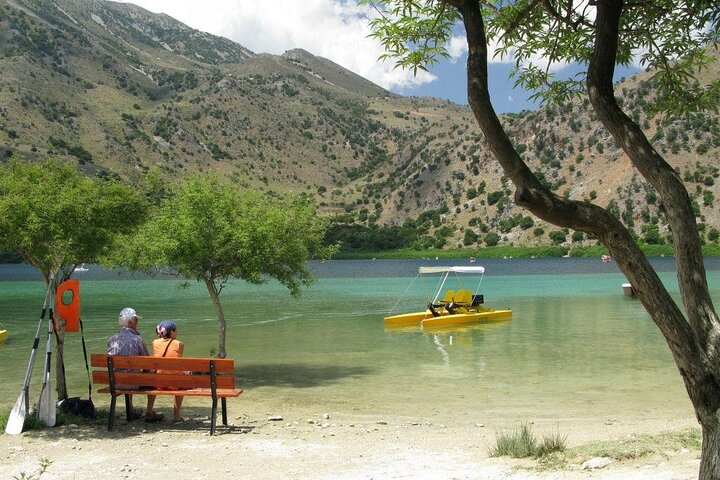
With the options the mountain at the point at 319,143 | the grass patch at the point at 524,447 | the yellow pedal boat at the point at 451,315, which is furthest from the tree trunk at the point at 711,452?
the mountain at the point at 319,143

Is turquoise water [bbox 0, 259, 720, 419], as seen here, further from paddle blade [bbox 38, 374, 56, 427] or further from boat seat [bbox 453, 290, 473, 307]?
paddle blade [bbox 38, 374, 56, 427]

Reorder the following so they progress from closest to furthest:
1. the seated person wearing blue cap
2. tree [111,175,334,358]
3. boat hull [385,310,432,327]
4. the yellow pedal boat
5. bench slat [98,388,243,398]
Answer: bench slat [98,388,243,398] → the seated person wearing blue cap → tree [111,175,334,358] → the yellow pedal boat → boat hull [385,310,432,327]

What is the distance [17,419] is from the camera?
9727 mm

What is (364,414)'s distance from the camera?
41.7 ft

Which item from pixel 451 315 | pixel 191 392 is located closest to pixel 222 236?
pixel 191 392

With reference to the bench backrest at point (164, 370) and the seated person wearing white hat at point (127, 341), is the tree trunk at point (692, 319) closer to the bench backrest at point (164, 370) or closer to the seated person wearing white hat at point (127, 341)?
the bench backrest at point (164, 370)

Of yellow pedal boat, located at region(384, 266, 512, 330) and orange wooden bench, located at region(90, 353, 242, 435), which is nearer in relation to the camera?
orange wooden bench, located at region(90, 353, 242, 435)

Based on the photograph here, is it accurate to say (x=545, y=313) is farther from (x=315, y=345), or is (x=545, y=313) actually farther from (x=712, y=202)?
(x=712, y=202)

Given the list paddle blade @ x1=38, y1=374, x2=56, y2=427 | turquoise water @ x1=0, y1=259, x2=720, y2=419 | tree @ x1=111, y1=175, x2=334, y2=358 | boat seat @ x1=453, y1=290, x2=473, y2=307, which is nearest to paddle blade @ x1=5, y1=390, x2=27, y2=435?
paddle blade @ x1=38, y1=374, x2=56, y2=427

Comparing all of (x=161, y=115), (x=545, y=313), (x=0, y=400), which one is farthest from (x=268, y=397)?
(x=161, y=115)

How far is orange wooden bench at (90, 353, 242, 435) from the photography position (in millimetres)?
9977

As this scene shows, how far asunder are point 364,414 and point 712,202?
107 m

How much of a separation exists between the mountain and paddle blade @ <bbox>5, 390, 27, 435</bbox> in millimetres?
95524

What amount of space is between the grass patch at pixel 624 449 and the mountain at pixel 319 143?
3714 inches
